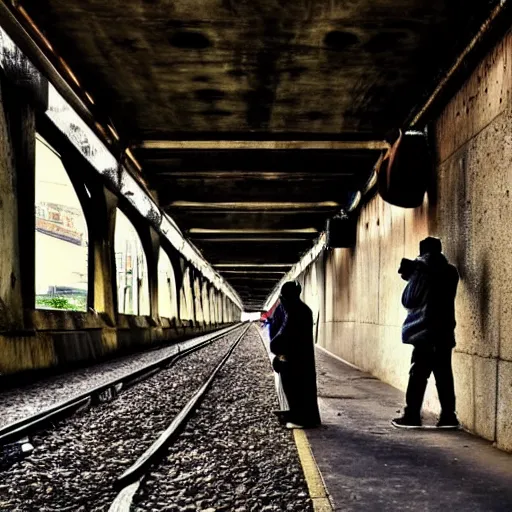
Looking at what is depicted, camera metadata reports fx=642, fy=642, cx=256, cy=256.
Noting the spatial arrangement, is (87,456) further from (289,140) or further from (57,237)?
(57,237)

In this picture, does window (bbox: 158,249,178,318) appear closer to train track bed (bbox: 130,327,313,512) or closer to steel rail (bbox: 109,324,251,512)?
train track bed (bbox: 130,327,313,512)

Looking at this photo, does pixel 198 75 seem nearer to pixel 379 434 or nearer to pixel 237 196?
pixel 379 434

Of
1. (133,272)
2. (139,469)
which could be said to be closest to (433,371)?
(139,469)

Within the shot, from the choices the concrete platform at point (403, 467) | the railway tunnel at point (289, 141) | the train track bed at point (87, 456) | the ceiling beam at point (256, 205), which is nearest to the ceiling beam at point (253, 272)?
the ceiling beam at point (256, 205)

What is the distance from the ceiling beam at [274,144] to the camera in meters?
11.0

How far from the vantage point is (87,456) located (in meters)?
5.14

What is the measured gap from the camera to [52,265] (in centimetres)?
5050

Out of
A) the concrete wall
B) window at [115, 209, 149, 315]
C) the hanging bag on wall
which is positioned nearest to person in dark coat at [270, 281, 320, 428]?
the concrete wall

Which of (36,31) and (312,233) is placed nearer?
(36,31)

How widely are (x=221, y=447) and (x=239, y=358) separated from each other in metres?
11.8

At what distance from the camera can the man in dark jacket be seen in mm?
6109

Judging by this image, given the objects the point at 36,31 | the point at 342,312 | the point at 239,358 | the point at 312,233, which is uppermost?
the point at 36,31

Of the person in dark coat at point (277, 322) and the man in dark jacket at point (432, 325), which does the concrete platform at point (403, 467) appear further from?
the person in dark coat at point (277, 322)

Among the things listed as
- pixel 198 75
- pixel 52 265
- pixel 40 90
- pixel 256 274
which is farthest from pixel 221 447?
pixel 52 265
